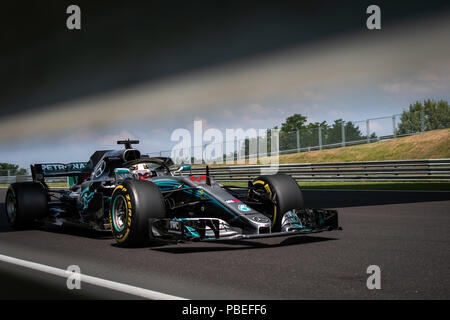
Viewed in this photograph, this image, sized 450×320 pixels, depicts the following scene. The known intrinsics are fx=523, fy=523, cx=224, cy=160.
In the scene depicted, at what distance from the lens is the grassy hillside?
90.0 feet

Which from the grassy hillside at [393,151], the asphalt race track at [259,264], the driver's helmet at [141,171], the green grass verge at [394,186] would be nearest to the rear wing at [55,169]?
the asphalt race track at [259,264]

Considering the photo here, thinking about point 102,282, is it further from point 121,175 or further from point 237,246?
point 121,175

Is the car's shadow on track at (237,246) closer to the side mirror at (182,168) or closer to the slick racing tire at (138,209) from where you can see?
the slick racing tire at (138,209)

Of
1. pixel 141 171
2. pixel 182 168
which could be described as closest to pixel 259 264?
pixel 182 168

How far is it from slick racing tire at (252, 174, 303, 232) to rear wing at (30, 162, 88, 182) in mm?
4255

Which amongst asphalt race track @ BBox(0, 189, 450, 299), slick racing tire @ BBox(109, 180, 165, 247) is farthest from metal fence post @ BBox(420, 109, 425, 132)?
slick racing tire @ BBox(109, 180, 165, 247)

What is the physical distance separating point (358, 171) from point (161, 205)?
16366 mm

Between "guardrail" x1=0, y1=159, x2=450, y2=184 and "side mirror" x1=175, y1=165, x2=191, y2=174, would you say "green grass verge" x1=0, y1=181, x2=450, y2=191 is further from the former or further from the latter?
"side mirror" x1=175, y1=165, x2=191, y2=174

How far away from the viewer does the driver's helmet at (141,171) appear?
8.14 meters

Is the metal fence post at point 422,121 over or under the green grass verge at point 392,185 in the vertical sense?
over

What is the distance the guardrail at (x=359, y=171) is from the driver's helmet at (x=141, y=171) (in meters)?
9.65

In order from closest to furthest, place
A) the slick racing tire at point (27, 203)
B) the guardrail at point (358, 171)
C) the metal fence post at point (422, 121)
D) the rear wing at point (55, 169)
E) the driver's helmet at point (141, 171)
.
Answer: the driver's helmet at point (141, 171) → the slick racing tire at point (27, 203) → the rear wing at point (55, 169) → the guardrail at point (358, 171) → the metal fence post at point (422, 121)
